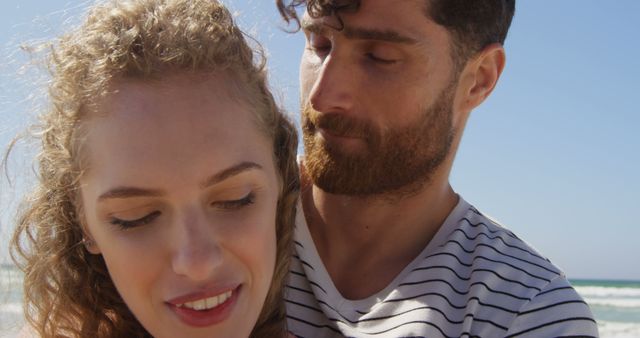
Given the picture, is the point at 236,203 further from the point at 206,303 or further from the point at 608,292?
the point at 608,292

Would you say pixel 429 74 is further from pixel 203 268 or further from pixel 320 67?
pixel 203 268

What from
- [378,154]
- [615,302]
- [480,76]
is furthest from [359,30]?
[615,302]

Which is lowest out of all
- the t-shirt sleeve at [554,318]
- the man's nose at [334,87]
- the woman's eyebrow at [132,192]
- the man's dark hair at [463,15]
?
the t-shirt sleeve at [554,318]

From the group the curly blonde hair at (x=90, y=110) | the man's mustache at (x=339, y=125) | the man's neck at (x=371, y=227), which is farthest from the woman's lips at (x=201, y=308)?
the man's mustache at (x=339, y=125)

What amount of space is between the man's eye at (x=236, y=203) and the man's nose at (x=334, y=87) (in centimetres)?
132

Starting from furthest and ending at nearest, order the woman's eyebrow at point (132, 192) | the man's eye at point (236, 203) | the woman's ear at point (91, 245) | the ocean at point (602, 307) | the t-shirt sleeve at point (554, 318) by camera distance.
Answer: the t-shirt sleeve at point (554, 318)
the ocean at point (602, 307)
the woman's ear at point (91, 245)
the man's eye at point (236, 203)
the woman's eyebrow at point (132, 192)

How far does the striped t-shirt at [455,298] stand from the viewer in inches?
107

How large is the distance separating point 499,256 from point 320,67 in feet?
4.02

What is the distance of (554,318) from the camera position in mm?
2725

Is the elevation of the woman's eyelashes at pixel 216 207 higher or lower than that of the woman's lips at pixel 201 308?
higher

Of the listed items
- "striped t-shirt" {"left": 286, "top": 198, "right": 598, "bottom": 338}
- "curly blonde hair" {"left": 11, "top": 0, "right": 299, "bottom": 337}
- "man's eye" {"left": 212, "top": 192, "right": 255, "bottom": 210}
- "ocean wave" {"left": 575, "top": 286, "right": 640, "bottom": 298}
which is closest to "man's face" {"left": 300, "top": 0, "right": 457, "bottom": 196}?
"striped t-shirt" {"left": 286, "top": 198, "right": 598, "bottom": 338}

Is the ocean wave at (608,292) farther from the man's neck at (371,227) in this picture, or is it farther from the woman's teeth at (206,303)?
the woman's teeth at (206,303)

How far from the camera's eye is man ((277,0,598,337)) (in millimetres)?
2807

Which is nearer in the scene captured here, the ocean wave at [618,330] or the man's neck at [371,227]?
the man's neck at [371,227]
